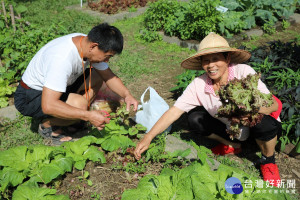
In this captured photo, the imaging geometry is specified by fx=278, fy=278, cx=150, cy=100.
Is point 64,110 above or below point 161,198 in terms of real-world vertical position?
above

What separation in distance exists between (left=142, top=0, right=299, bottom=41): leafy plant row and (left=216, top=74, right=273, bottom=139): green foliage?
12.7ft

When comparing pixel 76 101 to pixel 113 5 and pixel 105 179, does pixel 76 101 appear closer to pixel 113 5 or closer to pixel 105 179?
pixel 105 179

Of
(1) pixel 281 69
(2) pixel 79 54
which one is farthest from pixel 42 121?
(1) pixel 281 69

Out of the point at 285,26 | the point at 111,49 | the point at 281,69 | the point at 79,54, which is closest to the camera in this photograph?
the point at 111,49

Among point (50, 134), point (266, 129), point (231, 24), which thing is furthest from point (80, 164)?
point (231, 24)

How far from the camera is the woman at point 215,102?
262 centimetres

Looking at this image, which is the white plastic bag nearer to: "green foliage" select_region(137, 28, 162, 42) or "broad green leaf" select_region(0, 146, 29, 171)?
"broad green leaf" select_region(0, 146, 29, 171)

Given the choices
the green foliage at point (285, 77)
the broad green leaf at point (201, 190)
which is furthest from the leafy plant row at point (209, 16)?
the broad green leaf at point (201, 190)

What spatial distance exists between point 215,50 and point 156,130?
3.08 feet

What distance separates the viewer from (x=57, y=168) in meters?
2.44

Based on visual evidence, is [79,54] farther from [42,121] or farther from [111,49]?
[42,121]

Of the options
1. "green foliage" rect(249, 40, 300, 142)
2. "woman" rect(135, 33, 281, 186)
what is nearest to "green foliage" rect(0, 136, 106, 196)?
"woman" rect(135, 33, 281, 186)

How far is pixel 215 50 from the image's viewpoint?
2.49m

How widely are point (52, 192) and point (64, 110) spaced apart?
81 centimetres
